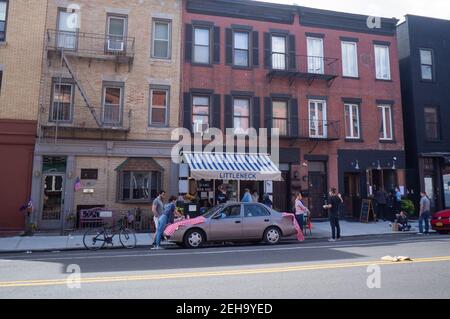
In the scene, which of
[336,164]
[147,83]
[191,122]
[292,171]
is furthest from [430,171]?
[147,83]

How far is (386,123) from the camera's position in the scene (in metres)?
21.4

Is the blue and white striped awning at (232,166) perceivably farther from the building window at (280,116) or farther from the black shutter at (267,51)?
the black shutter at (267,51)

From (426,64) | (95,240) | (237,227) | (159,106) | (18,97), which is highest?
(426,64)

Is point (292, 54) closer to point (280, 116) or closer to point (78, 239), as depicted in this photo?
point (280, 116)

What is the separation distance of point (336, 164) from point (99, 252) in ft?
44.3

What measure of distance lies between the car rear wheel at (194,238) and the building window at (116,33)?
10.1 m

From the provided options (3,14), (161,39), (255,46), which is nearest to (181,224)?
(161,39)

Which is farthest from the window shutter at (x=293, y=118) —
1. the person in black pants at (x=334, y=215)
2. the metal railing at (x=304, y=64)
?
the person in black pants at (x=334, y=215)

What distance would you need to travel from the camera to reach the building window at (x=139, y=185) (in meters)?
17.0

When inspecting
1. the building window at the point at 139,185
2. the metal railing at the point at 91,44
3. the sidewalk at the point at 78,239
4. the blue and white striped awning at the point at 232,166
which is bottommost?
the sidewalk at the point at 78,239

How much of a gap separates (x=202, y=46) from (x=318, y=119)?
7.47 meters

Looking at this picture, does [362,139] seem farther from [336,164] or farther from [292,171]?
[292,171]

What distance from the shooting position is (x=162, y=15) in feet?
60.3
